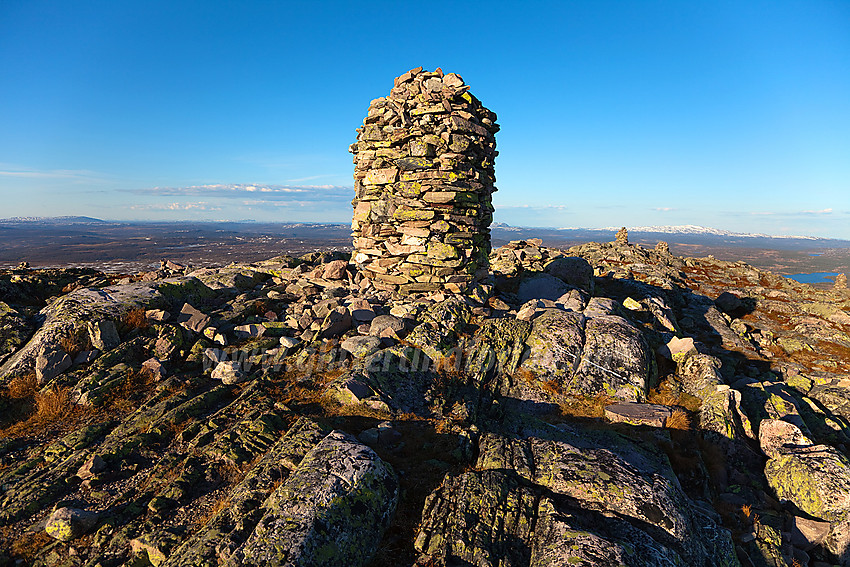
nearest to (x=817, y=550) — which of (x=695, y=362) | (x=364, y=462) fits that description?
(x=695, y=362)

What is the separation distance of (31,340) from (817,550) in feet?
66.1

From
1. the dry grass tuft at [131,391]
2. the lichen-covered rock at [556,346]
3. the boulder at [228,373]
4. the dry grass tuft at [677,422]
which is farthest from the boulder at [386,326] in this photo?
the dry grass tuft at [677,422]

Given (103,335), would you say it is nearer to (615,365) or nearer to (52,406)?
(52,406)

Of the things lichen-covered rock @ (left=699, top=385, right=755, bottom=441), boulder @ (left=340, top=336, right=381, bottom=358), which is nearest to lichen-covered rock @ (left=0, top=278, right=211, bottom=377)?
boulder @ (left=340, top=336, right=381, bottom=358)

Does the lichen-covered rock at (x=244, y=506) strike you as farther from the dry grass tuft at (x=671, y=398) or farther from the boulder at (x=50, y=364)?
the dry grass tuft at (x=671, y=398)

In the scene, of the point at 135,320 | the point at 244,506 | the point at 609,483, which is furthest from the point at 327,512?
the point at 135,320

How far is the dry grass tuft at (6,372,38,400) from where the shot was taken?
9375 mm

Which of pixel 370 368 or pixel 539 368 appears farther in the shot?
pixel 539 368

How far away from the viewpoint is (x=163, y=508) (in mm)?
6273

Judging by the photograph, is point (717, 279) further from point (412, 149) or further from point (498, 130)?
point (412, 149)

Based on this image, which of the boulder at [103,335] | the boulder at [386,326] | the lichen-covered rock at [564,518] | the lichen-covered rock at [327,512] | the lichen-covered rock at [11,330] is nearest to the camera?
the lichen-covered rock at [327,512]

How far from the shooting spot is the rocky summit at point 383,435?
223 inches

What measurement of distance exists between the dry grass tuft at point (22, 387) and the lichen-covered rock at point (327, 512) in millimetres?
8515

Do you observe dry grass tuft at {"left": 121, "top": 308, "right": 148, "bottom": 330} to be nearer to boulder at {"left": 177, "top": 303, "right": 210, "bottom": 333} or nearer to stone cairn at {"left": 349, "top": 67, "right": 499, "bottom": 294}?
boulder at {"left": 177, "top": 303, "right": 210, "bottom": 333}
